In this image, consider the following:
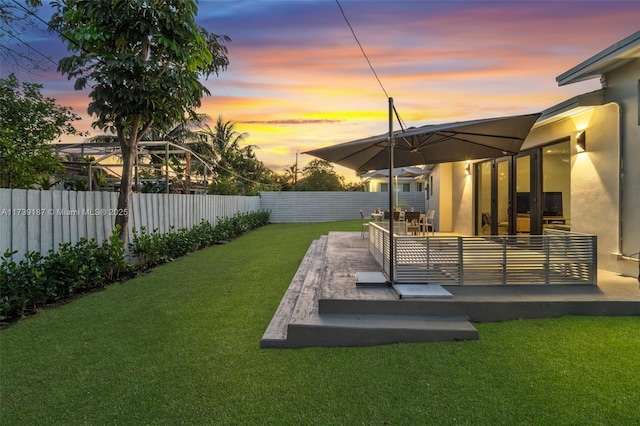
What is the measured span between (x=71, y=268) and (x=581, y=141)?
8264 mm

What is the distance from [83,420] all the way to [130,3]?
18.7ft

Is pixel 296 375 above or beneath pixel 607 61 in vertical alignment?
beneath

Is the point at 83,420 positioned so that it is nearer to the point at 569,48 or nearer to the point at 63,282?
the point at 63,282

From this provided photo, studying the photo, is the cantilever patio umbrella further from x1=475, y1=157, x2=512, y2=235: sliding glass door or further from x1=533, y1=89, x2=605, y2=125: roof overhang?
x1=475, y1=157, x2=512, y2=235: sliding glass door

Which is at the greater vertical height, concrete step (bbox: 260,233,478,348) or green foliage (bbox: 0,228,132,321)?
green foliage (bbox: 0,228,132,321)

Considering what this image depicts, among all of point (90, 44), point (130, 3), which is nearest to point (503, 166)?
point (130, 3)

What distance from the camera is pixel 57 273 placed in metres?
5.09

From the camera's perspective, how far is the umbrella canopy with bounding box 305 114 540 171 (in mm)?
4785

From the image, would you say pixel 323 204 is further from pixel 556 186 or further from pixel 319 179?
pixel 556 186

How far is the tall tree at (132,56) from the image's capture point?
564cm

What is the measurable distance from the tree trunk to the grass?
271 cm

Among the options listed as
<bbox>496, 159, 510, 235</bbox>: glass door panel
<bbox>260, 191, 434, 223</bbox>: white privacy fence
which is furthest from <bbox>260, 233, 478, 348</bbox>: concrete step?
<bbox>260, 191, 434, 223</bbox>: white privacy fence

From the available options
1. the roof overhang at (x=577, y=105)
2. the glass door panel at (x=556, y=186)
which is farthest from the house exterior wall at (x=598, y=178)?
the glass door panel at (x=556, y=186)

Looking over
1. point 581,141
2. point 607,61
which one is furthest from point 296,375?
point 581,141
